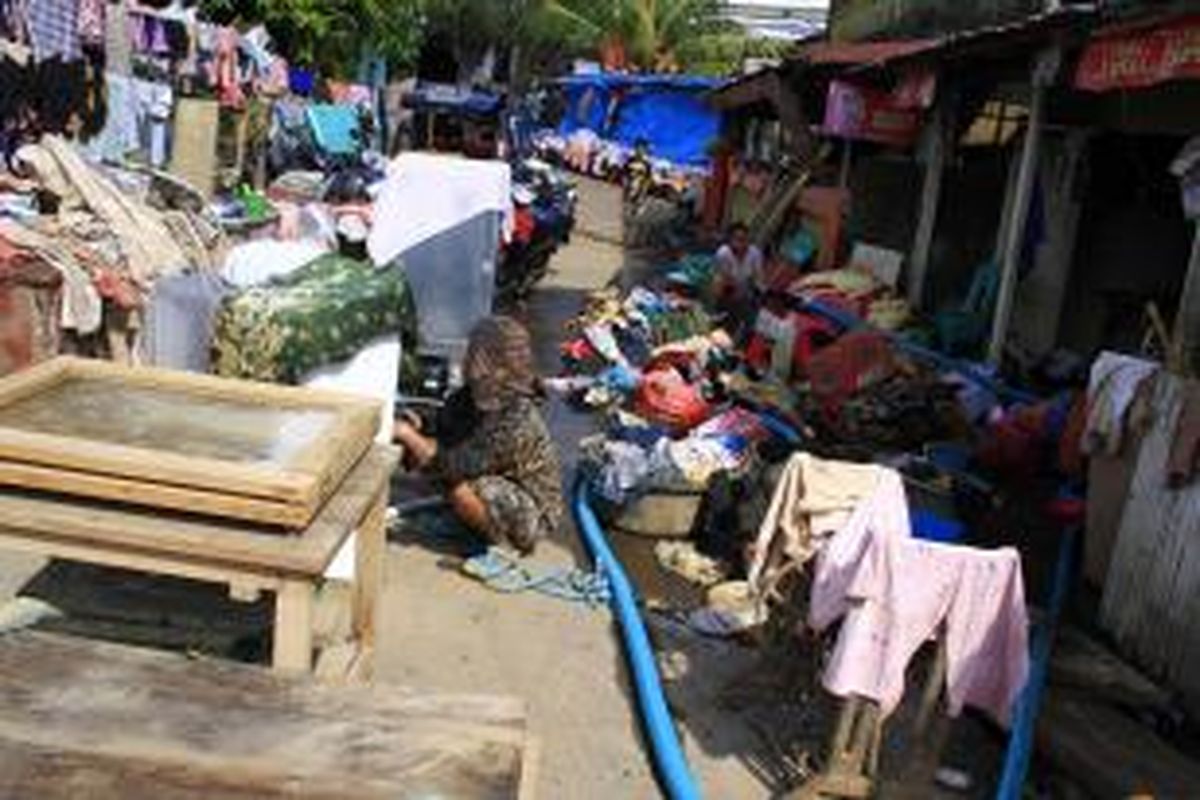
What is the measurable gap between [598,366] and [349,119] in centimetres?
1323

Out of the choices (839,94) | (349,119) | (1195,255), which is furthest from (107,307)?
(349,119)

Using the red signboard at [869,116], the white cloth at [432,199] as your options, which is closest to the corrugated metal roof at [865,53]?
the red signboard at [869,116]

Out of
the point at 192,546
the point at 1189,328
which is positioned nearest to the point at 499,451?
the point at 1189,328

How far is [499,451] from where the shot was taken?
26.5 feet

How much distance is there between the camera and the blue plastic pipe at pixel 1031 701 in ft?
19.5

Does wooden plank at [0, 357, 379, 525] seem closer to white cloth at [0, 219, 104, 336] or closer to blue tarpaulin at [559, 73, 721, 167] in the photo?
white cloth at [0, 219, 104, 336]

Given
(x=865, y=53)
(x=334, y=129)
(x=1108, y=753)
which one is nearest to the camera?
(x=1108, y=753)

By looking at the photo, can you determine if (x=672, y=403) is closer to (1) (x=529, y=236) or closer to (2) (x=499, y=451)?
(2) (x=499, y=451)

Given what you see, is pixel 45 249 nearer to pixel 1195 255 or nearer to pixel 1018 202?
pixel 1195 255

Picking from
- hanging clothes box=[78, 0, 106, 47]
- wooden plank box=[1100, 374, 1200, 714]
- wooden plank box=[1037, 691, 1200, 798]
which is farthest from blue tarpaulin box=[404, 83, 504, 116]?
wooden plank box=[1037, 691, 1200, 798]

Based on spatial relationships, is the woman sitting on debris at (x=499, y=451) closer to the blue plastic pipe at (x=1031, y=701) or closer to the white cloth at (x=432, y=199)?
the blue plastic pipe at (x=1031, y=701)

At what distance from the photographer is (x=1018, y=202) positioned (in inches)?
512

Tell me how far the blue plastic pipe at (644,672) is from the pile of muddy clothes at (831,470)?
379 mm

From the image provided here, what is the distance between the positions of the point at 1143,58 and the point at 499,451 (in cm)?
448
